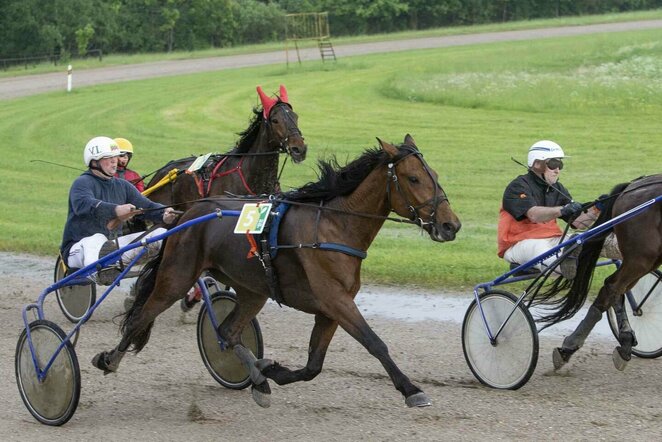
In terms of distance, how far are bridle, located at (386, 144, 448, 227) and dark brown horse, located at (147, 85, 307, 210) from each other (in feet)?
10.9

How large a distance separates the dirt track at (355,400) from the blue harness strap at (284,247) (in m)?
0.96

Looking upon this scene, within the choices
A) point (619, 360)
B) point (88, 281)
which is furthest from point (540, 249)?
point (88, 281)

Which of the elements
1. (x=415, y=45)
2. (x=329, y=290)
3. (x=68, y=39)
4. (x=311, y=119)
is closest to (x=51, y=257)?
(x=329, y=290)

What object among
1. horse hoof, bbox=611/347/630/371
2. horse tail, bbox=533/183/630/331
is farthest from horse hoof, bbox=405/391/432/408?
horse hoof, bbox=611/347/630/371

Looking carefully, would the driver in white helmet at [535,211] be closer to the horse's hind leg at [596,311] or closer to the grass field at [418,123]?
the horse's hind leg at [596,311]

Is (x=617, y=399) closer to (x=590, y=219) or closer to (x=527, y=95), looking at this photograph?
(x=590, y=219)

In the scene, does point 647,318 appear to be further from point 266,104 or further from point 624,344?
point 266,104

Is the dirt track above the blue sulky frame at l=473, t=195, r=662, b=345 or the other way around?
the other way around

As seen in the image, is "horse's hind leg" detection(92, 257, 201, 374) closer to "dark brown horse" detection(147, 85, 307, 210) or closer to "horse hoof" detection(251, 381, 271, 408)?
"horse hoof" detection(251, 381, 271, 408)

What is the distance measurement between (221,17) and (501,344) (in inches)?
1946

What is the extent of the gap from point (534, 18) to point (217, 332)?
53.5 meters

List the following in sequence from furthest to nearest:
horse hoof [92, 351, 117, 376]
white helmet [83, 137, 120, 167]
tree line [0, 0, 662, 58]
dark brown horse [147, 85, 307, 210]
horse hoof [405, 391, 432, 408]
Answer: tree line [0, 0, 662, 58] → dark brown horse [147, 85, 307, 210] → white helmet [83, 137, 120, 167] → horse hoof [92, 351, 117, 376] → horse hoof [405, 391, 432, 408]

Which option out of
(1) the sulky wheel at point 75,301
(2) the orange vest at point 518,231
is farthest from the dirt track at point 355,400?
(2) the orange vest at point 518,231

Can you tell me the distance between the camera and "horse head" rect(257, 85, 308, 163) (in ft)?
30.9
